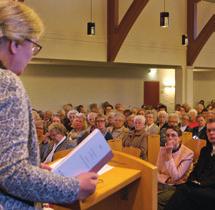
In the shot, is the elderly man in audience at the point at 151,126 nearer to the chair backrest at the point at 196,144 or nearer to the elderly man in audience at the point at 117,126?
the elderly man in audience at the point at 117,126

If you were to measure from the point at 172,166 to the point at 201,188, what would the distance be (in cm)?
43

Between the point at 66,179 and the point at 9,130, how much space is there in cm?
21

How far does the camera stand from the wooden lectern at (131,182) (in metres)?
1.68

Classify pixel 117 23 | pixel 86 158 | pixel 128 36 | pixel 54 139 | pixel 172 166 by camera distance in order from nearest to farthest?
pixel 86 158, pixel 172 166, pixel 54 139, pixel 117 23, pixel 128 36

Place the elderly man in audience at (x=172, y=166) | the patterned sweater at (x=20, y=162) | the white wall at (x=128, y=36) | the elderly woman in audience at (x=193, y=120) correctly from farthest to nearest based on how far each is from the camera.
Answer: the white wall at (x=128, y=36)
the elderly woman in audience at (x=193, y=120)
the elderly man in audience at (x=172, y=166)
the patterned sweater at (x=20, y=162)

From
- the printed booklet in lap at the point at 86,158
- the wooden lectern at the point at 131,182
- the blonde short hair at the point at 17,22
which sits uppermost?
the blonde short hair at the point at 17,22

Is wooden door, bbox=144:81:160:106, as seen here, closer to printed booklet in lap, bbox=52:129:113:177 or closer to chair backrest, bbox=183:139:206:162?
chair backrest, bbox=183:139:206:162

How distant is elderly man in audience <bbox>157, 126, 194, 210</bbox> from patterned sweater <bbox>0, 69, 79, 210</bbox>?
3.06 meters

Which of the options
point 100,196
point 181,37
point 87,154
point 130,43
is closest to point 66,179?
point 87,154

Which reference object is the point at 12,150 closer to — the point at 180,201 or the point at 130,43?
the point at 180,201

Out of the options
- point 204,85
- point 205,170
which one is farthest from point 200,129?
point 204,85

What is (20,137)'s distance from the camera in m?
1.08

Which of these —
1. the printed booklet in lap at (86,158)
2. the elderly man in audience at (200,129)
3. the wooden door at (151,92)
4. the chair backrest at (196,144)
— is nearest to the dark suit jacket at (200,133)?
the elderly man in audience at (200,129)

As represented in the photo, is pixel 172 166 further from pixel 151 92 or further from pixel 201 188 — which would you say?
pixel 151 92
